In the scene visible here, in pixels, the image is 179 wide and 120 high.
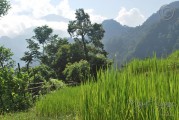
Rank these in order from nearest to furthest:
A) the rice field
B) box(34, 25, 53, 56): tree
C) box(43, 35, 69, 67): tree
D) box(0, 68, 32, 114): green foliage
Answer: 1. the rice field
2. box(0, 68, 32, 114): green foliage
3. box(43, 35, 69, 67): tree
4. box(34, 25, 53, 56): tree

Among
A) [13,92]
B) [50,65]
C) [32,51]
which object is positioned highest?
[32,51]

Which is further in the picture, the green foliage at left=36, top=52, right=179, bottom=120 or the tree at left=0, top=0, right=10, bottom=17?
the tree at left=0, top=0, right=10, bottom=17

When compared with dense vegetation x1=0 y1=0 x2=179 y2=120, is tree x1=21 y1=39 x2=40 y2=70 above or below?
above

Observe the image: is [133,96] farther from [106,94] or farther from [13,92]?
[13,92]

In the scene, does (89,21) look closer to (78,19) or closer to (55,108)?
(78,19)

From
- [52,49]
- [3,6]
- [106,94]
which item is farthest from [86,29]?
[106,94]

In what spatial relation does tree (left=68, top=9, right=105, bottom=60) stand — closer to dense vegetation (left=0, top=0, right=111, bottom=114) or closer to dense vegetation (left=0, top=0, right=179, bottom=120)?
dense vegetation (left=0, top=0, right=111, bottom=114)

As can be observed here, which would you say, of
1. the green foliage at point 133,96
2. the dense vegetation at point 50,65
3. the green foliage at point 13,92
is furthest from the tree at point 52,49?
the green foliage at point 133,96

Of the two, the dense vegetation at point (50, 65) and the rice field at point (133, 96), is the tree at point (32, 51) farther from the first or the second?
the rice field at point (133, 96)

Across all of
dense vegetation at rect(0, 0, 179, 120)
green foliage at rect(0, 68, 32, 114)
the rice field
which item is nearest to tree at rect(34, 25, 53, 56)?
dense vegetation at rect(0, 0, 179, 120)

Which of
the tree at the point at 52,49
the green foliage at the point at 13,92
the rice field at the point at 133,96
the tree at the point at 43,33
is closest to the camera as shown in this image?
the rice field at the point at 133,96

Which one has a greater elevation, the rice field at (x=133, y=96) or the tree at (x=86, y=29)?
the tree at (x=86, y=29)

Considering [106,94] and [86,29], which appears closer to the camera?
[106,94]

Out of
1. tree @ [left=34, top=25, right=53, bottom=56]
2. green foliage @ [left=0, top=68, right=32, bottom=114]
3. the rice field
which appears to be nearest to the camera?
the rice field
